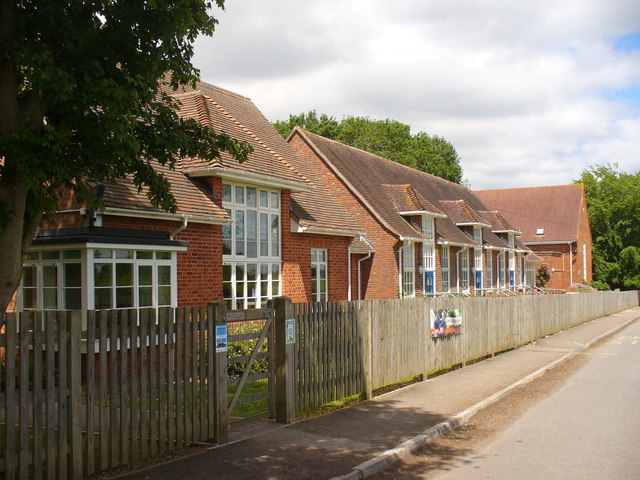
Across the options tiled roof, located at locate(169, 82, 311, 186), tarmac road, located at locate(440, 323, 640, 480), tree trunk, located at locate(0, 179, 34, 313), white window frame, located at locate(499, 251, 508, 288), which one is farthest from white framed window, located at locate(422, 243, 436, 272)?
tree trunk, located at locate(0, 179, 34, 313)

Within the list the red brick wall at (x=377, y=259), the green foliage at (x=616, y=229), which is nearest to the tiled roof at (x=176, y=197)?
the red brick wall at (x=377, y=259)

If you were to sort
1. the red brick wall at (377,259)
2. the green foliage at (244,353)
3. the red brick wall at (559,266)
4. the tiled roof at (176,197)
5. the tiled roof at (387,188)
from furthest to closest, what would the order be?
the red brick wall at (559,266)
the tiled roof at (387,188)
the red brick wall at (377,259)
the tiled roof at (176,197)
the green foliage at (244,353)

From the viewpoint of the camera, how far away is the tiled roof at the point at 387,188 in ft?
90.2

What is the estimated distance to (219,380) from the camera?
7.73 m

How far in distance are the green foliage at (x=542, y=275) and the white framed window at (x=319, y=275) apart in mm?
39637

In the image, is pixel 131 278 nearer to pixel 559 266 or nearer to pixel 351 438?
pixel 351 438

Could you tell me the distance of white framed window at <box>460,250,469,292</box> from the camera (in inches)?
1368

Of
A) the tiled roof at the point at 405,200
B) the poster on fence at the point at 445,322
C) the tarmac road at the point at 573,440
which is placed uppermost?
the tiled roof at the point at 405,200

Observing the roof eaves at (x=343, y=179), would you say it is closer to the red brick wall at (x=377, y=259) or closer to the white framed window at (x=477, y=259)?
the red brick wall at (x=377, y=259)

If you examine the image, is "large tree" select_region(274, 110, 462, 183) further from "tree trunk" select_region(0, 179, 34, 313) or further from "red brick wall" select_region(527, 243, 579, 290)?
"tree trunk" select_region(0, 179, 34, 313)

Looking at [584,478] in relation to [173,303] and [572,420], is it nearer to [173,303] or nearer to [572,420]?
[572,420]

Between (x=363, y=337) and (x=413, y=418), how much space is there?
6.21 feet

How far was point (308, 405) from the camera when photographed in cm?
941

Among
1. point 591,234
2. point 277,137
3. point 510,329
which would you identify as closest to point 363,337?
point 510,329
